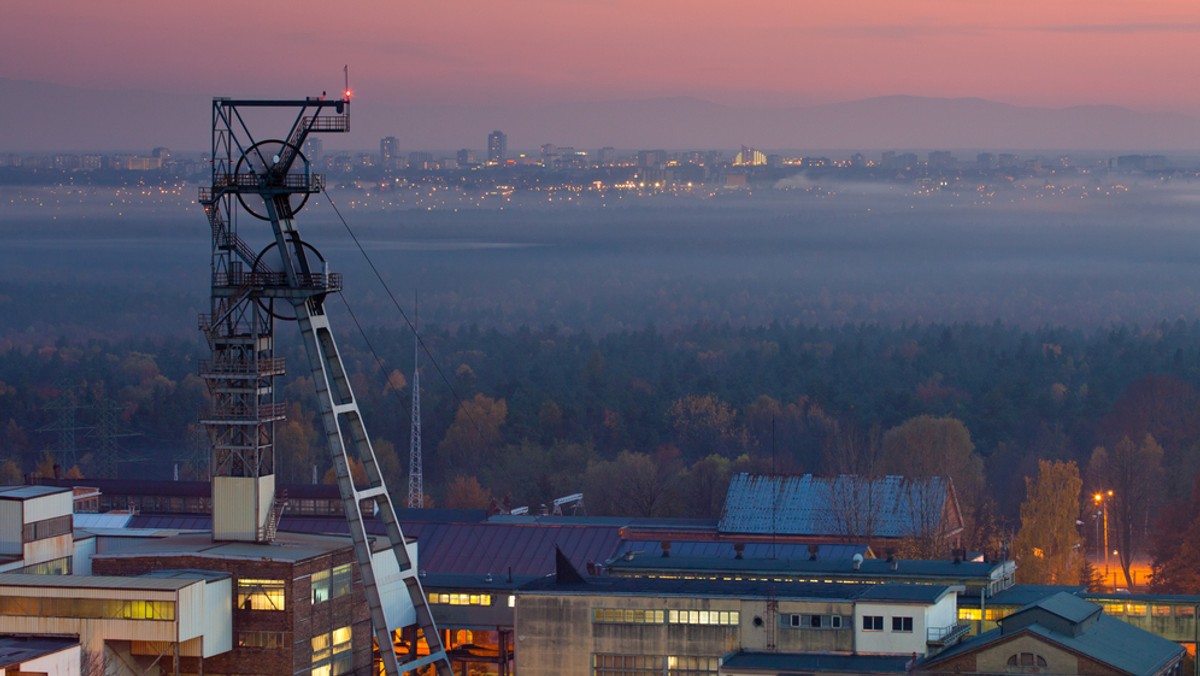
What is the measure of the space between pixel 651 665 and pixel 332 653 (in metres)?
10.00

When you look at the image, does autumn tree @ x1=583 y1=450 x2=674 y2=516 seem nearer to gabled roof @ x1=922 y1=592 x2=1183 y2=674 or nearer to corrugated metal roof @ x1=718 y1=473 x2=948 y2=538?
corrugated metal roof @ x1=718 y1=473 x2=948 y2=538

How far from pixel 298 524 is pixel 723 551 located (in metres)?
18.0

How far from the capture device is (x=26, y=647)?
53.2 m

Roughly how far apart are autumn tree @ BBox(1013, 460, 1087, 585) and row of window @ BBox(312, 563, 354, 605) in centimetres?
3771

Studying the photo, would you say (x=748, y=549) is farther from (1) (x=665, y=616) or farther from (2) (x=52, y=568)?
(2) (x=52, y=568)

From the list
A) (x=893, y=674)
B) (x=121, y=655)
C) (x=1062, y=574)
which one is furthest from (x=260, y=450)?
(x=1062, y=574)

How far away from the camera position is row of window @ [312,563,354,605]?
6022cm

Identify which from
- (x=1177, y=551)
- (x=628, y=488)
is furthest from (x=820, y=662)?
(x=628, y=488)

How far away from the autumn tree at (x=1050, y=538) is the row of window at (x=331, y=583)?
1485 inches

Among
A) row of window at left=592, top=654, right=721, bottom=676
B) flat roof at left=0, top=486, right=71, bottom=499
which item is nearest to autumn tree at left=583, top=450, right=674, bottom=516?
flat roof at left=0, top=486, right=71, bottom=499

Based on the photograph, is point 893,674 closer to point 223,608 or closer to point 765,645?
point 765,645

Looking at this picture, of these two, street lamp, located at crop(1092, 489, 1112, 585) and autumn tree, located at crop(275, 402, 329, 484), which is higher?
street lamp, located at crop(1092, 489, 1112, 585)

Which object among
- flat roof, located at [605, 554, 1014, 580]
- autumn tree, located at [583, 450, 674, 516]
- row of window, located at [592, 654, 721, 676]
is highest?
flat roof, located at [605, 554, 1014, 580]

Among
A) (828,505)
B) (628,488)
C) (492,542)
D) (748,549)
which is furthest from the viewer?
(628,488)
